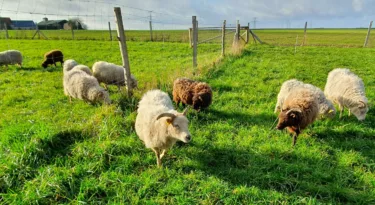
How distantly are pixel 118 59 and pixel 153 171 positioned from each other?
427 inches

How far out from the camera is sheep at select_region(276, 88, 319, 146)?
4.87 m

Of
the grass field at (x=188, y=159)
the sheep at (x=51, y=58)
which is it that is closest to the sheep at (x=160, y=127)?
the grass field at (x=188, y=159)

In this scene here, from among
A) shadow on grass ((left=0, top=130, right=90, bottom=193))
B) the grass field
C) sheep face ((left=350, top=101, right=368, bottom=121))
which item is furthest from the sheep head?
sheep face ((left=350, top=101, right=368, bottom=121))

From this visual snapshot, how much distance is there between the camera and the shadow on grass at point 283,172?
363 cm

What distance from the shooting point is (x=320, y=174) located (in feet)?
13.1

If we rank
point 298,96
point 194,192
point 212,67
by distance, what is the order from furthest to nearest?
point 212,67, point 298,96, point 194,192

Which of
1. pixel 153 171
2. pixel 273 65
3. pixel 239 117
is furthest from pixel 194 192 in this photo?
pixel 273 65

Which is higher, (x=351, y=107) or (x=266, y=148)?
(x=351, y=107)

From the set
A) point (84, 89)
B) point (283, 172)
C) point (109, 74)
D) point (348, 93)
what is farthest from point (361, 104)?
point (109, 74)

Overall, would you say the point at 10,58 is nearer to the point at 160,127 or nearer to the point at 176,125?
the point at 160,127

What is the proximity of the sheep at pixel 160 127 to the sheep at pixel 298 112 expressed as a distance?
7.44 ft

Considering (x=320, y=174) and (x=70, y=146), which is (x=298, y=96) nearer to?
(x=320, y=174)

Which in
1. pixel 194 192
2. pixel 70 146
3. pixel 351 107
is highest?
pixel 351 107

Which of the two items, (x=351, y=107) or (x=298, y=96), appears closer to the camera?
(x=298, y=96)
